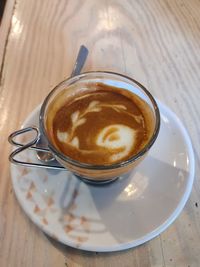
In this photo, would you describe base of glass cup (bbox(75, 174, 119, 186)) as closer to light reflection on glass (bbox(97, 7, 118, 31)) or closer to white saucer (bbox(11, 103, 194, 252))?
white saucer (bbox(11, 103, 194, 252))

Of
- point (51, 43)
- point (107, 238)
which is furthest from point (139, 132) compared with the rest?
point (51, 43)

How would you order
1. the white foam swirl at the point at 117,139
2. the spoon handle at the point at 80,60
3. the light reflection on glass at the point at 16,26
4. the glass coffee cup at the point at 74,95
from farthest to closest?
the light reflection on glass at the point at 16,26, the spoon handle at the point at 80,60, the white foam swirl at the point at 117,139, the glass coffee cup at the point at 74,95

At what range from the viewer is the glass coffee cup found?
60 cm

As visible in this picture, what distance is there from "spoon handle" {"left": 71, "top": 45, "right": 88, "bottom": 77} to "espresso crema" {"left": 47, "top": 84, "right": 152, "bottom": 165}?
14 centimetres

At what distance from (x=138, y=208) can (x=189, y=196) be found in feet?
0.44

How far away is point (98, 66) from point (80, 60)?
6 centimetres

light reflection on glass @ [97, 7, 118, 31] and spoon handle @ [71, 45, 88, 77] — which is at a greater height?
light reflection on glass @ [97, 7, 118, 31]

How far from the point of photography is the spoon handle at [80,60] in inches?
36.6

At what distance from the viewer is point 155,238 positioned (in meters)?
0.64

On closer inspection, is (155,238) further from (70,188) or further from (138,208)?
(70,188)

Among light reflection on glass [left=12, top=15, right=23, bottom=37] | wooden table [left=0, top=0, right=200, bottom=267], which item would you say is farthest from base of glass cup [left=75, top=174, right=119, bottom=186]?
light reflection on glass [left=12, top=15, right=23, bottom=37]

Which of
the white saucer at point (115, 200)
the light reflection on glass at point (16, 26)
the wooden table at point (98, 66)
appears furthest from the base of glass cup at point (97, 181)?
the light reflection on glass at point (16, 26)

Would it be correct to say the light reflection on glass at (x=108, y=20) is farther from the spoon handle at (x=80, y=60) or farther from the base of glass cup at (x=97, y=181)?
the base of glass cup at (x=97, y=181)

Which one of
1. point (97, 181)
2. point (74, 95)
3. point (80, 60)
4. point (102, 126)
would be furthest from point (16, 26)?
point (97, 181)
